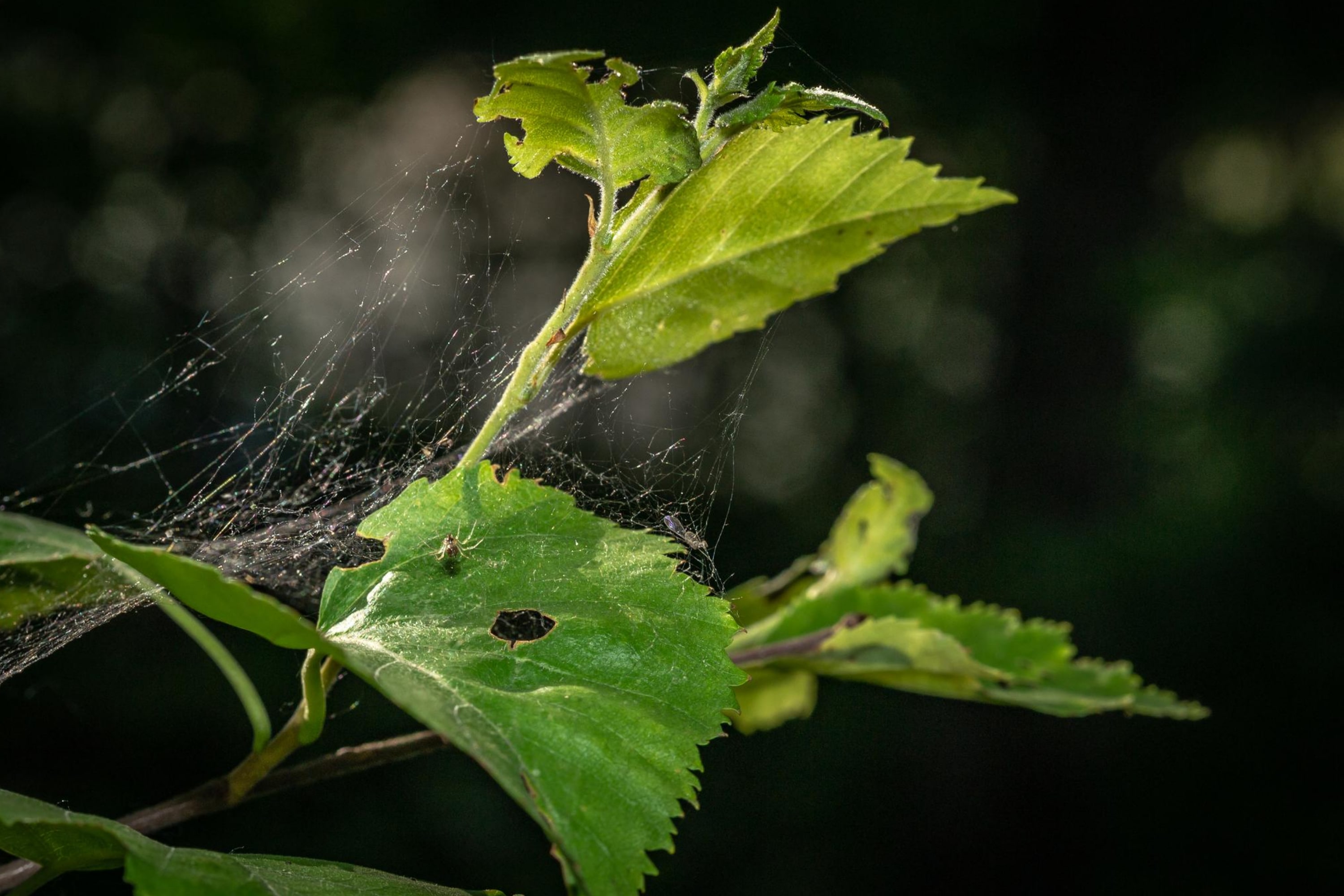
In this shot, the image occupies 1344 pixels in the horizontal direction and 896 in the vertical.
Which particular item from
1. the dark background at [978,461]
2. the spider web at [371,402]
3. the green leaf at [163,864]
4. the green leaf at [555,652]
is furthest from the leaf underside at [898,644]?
the dark background at [978,461]

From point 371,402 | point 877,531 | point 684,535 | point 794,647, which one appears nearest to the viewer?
point 684,535

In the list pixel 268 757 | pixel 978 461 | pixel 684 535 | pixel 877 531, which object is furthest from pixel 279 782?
pixel 978 461

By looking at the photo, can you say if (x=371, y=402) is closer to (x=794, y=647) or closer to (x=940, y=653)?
(x=794, y=647)

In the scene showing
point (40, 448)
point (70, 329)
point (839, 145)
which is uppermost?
point (839, 145)

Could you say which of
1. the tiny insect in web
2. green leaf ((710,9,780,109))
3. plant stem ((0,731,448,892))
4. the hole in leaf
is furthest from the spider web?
green leaf ((710,9,780,109))

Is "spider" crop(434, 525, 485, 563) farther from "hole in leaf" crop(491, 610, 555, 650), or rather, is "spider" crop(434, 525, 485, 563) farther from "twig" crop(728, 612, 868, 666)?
"twig" crop(728, 612, 868, 666)

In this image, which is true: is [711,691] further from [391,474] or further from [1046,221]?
[1046,221]

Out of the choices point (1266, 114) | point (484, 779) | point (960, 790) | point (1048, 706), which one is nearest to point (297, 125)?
point (484, 779)
